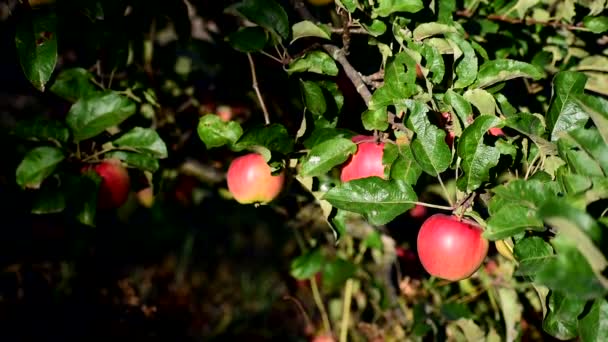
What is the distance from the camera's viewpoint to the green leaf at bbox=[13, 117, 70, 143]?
3.54ft

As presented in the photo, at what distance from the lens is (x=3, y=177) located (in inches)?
64.7

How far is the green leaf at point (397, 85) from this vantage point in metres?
0.84

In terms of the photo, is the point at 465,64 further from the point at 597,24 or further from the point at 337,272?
the point at 337,272

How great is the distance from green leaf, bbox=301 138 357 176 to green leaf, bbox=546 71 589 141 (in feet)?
0.94

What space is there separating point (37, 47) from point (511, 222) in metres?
0.70

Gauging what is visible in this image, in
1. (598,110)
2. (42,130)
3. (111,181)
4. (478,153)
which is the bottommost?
(111,181)

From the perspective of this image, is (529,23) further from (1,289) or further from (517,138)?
(1,289)

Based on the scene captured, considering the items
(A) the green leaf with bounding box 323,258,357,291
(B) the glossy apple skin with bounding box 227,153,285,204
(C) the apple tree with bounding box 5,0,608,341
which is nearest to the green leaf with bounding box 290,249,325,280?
(A) the green leaf with bounding box 323,258,357,291

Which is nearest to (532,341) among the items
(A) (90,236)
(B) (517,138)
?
(B) (517,138)

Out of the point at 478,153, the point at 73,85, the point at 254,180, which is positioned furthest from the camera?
the point at 73,85

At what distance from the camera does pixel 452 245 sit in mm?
839

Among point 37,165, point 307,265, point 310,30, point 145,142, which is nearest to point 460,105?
point 310,30

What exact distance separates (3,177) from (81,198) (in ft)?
2.40

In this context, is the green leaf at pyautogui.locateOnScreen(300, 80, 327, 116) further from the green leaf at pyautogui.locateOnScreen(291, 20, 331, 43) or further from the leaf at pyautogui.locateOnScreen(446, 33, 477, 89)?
the leaf at pyautogui.locateOnScreen(446, 33, 477, 89)
